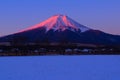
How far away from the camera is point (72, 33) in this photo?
122438 mm

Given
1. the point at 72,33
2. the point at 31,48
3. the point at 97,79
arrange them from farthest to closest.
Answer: the point at 72,33
the point at 31,48
the point at 97,79

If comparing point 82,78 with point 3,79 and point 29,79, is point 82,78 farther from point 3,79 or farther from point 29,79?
point 3,79

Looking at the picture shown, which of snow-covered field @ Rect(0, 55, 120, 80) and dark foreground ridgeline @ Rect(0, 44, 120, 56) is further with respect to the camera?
dark foreground ridgeline @ Rect(0, 44, 120, 56)

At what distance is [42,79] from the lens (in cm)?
1307

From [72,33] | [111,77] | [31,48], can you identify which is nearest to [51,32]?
[72,33]

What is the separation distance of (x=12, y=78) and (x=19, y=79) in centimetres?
40

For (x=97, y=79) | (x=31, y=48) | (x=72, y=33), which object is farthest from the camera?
(x=72, y=33)

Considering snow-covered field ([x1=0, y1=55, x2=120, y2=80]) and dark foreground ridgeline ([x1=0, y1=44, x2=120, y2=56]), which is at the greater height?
dark foreground ridgeline ([x1=0, y1=44, x2=120, y2=56])

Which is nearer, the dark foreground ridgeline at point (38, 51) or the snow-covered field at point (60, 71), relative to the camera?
the snow-covered field at point (60, 71)

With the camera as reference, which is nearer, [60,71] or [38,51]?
[60,71]

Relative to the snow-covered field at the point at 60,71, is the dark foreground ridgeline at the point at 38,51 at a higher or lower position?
higher

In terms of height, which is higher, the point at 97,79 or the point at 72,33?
the point at 72,33

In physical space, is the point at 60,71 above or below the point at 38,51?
below

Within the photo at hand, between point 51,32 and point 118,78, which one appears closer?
point 118,78
